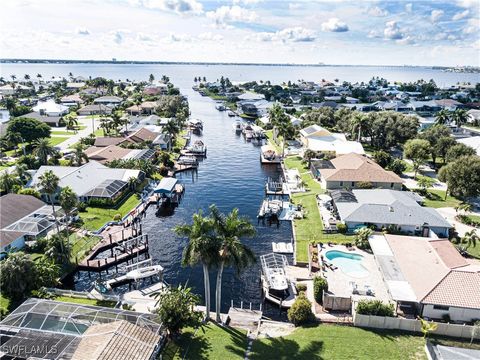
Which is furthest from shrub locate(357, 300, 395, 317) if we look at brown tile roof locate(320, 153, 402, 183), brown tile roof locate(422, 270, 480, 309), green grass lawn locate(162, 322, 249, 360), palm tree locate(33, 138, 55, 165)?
palm tree locate(33, 138, 55, 165)

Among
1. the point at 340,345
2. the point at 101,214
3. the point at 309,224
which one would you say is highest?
the point at 340,345

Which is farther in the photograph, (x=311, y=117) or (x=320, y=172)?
(x=311, y=117)

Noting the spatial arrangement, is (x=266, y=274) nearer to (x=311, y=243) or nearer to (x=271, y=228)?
(x=311, y=243)

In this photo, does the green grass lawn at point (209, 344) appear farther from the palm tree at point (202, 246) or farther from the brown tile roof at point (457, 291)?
the brown tile roof at point (457, 291)

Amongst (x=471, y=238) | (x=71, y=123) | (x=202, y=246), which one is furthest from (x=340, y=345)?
(x=71, y=123)

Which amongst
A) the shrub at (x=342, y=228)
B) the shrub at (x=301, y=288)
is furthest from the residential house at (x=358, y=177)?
the shrub at (x=301, y=288)

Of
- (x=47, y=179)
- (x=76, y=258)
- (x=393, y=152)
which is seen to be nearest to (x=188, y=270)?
(x=76, y=258)

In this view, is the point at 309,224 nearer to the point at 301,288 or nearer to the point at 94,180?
the point at 301,288

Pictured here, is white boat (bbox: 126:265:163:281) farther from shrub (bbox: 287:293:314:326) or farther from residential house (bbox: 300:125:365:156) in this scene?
residential house (bbox: 300:125:365:156)
